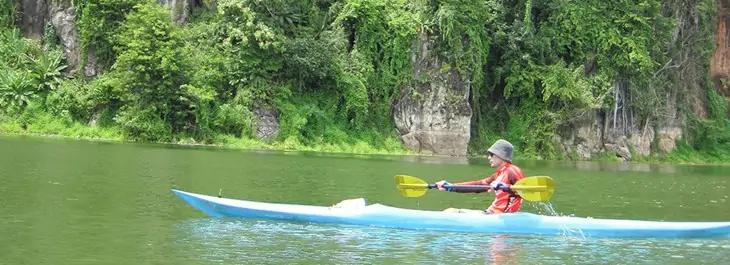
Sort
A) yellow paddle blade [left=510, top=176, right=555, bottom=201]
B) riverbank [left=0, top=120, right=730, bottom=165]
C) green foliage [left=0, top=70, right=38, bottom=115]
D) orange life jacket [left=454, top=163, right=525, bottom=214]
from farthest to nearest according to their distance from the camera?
green foliage [left=0, top=70, right=38, bottom=115] < riverbank [left=0, top=120, right=730, bottom=165] < orange life jacket [left=454, top=163, right=525, bottom=214] < yellow paddle blade [left=510, top=176, right=555, bottom=201]

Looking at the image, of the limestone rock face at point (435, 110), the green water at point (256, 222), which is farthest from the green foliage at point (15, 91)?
the limestone rock face at point (435, 110)

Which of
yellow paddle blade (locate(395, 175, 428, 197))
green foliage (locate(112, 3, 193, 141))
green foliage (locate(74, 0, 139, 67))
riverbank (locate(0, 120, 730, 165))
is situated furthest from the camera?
green foliage (locate(74, 0, 139, 67))

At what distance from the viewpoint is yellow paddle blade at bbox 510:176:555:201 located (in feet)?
36.0

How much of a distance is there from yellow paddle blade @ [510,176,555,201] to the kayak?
27 centimetres

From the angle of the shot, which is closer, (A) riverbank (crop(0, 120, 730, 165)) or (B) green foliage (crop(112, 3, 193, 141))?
(B) green foliage (crop(112, 3, 193, 141))

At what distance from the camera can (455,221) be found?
11.0 m

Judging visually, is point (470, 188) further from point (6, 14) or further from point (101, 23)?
point (6, 14)

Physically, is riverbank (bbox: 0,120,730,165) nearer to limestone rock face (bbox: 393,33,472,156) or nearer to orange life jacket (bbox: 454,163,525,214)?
limestone rock face (bbox: 393,33,472,156)

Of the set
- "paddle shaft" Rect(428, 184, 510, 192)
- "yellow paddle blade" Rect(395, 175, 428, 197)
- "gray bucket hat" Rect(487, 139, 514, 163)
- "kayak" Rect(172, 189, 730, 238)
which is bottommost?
"kayak" Rect(172, 189, 730, 238)

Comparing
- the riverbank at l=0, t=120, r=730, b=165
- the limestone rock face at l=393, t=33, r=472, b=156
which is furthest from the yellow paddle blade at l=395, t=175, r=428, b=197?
the limestone rock face at l=393, t=33, r=472, b=156

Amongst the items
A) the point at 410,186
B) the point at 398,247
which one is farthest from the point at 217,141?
the point at 398,247

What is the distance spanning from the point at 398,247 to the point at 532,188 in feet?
7.96

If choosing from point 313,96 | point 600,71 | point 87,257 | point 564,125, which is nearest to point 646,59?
point 600,71

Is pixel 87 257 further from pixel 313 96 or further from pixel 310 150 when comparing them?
pixel 313 96
